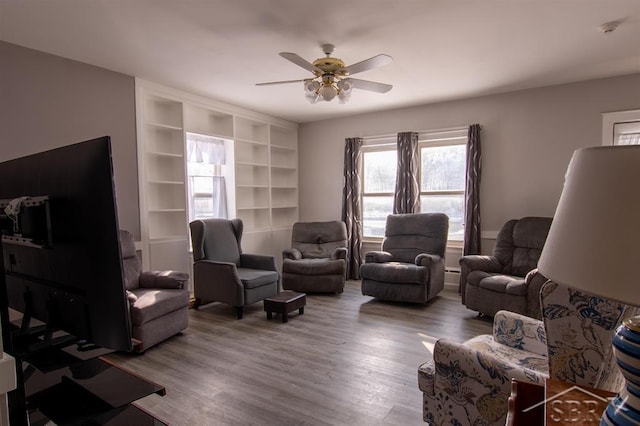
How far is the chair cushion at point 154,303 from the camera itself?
282cm

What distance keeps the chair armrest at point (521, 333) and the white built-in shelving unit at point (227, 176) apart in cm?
353

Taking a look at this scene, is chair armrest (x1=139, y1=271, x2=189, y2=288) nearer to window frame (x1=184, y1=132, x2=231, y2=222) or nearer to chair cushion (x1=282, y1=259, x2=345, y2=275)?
window frame (x1=184, y1=132, x2=231, y2=222)

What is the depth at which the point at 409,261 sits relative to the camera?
459cm

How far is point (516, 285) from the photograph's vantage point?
3314 millimetres

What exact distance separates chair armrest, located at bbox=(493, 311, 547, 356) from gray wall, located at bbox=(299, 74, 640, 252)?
2.80 meters

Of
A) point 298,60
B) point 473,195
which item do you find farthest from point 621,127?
point 298,60

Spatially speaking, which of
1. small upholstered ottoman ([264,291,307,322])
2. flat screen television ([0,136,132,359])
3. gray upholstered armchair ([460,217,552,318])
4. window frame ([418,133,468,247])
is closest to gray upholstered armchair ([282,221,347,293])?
small upholstered ottoman ([264,291,307,322])

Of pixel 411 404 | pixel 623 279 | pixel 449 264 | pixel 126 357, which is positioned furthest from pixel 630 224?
pixel 449 264

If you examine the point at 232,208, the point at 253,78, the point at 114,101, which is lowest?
the point at 232,208

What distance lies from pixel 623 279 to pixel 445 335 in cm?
289

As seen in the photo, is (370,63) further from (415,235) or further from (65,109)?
(65,109)

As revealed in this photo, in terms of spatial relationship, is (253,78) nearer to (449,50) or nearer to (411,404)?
(449,50)

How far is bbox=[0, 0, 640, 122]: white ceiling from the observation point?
2357mm

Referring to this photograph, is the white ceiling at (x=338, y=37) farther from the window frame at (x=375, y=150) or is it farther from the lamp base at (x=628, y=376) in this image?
the lamp base at (x=628, y=376)
